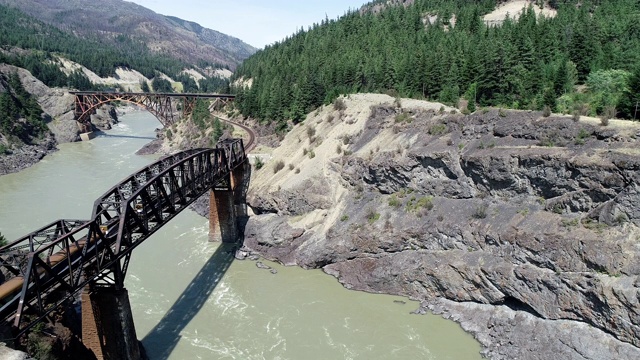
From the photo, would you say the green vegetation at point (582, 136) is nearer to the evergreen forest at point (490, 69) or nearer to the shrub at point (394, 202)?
the evergreen forest at point (490, 69)

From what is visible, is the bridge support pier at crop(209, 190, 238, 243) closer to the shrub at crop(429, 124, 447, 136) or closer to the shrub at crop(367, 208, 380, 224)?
the shrub at crop(367, 208, 380, 224)

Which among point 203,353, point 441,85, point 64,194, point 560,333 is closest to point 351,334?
point 203,353

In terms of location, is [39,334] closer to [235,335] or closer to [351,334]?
[235,335]

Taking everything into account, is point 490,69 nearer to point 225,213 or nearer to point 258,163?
point 258,163

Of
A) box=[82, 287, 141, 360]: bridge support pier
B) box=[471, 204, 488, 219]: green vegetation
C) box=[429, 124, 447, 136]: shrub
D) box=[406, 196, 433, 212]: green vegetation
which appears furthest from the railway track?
box=[82, 287, 141, 360]: bridge support pier

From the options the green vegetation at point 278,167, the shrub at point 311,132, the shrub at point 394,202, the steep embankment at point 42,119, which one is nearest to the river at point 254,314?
the shrub at point 394,202

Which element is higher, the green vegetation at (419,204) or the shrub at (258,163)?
the shrub at (258,163)
